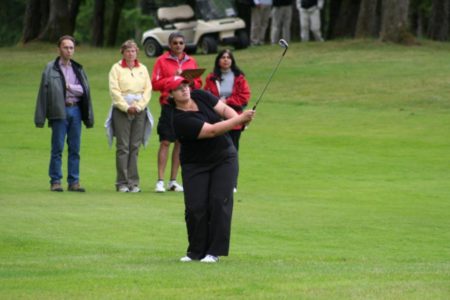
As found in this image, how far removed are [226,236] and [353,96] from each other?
23.0m

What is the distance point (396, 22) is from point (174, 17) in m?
8.01

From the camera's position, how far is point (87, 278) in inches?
371

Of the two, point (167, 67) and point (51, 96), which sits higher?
point (167, 67)

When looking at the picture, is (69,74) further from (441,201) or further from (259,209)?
(441,201)

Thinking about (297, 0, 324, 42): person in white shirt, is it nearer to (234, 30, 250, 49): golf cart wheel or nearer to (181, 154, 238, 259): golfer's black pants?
(234, 30, 250, 49): golf cart wheel

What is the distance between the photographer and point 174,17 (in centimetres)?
4434

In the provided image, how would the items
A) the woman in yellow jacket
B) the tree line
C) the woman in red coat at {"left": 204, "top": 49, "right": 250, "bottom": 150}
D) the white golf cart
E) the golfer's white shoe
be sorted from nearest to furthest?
the woman in yellow jacket
the woman in red coat at {"left": 204, "top": 49, "right": 250, "bottom": 150}
the golfer's white shoe
the tree line
the white golf cart

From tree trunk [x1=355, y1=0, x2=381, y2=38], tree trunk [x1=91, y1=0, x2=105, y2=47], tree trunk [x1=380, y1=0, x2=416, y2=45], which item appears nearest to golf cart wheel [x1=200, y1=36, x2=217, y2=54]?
tree trunk [x1=355, y1=0, x2=381, y2=38]

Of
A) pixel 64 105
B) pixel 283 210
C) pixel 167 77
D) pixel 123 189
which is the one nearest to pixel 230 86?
pixel 167 77

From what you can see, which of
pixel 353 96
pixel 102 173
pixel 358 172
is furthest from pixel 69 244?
pixel 353 96

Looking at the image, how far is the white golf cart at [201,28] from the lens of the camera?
43.2 metres

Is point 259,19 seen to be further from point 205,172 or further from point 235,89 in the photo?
point 205,172

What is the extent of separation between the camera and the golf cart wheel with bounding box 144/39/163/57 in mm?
43812

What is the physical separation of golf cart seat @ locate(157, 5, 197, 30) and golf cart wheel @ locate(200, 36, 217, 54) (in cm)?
80
